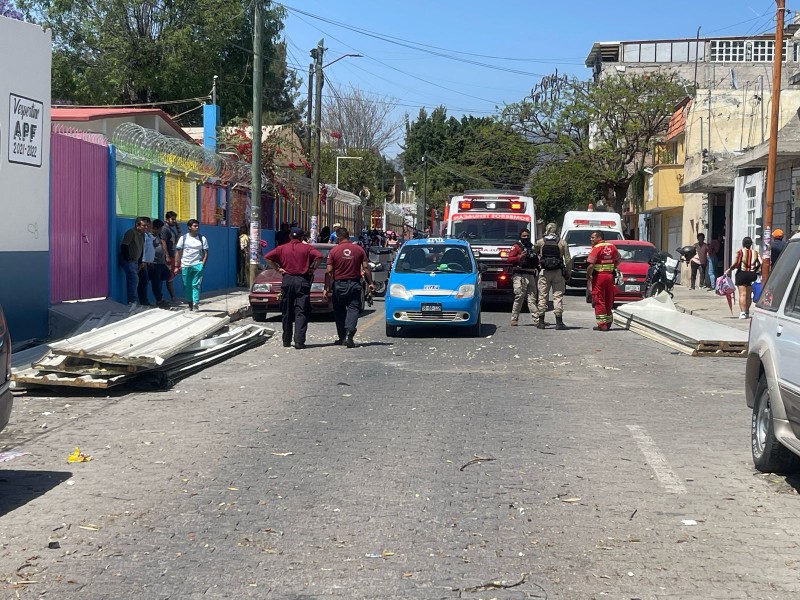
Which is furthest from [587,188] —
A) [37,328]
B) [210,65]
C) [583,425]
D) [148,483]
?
[148,483]

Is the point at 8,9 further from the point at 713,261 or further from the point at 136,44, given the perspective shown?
the point at 713,261

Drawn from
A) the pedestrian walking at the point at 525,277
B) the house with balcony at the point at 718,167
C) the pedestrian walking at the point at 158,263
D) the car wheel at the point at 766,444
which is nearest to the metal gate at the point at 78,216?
the pedestrian walking at the point at 158,263

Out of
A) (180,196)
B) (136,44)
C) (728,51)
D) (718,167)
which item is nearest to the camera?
(180,196)

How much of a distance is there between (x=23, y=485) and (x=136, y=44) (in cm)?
4276

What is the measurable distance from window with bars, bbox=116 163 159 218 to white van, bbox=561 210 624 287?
1364cm

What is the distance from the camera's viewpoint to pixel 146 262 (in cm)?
2059

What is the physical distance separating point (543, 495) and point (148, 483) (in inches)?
109

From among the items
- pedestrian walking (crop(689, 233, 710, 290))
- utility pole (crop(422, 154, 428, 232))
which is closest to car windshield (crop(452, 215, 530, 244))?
pedestrian walking (crop(689, 233, 710, 290))

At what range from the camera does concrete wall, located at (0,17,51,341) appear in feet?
46.8

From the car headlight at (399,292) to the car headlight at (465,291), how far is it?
2.82 ft

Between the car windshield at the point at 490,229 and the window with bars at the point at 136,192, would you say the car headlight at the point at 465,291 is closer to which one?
the window with bars at the point at 136,192

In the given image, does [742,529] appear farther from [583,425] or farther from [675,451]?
[583,425]

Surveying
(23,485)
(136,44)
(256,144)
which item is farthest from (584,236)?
(23,485)

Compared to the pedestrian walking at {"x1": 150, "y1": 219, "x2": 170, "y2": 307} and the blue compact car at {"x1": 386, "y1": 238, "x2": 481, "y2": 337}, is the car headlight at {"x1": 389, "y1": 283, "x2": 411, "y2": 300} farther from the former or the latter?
the pedestrian walking at {"x1": 150, "y1": 219, "x2": 170, "y2": 307}
